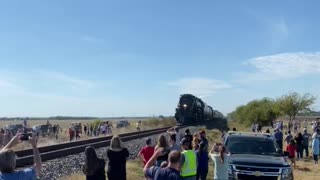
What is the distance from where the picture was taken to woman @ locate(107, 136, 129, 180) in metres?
9.47

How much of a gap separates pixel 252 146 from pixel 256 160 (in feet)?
4.13

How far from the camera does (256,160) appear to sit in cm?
1292

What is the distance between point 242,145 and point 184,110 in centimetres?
3626

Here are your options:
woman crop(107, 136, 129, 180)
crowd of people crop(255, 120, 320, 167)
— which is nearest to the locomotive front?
crowd of people crop(255, 120, 320, 167)

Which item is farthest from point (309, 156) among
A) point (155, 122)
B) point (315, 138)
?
point (155, 122)

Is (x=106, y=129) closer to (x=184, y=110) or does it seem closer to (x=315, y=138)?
(x=184, y=110)

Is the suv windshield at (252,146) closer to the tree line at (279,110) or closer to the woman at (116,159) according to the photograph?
the woman at (116,159)

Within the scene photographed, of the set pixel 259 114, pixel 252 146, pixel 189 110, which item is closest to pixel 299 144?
pixel 252 146

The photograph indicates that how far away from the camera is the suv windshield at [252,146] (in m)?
13.9

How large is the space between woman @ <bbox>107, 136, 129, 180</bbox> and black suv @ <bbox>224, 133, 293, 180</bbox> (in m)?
4.18

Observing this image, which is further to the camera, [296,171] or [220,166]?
[296,171]

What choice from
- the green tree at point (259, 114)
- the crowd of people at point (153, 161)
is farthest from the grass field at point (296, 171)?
the green tree at point (259, 114)

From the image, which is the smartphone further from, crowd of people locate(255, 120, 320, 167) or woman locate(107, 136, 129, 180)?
crowd of people locate(255, 120, 320, 167)

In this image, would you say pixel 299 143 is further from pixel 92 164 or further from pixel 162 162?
pixel 92 164
